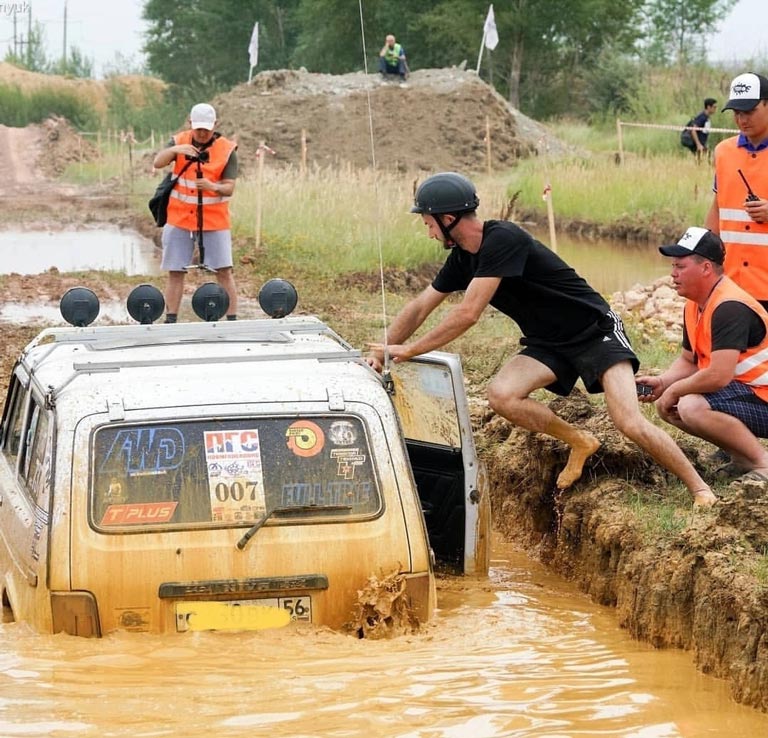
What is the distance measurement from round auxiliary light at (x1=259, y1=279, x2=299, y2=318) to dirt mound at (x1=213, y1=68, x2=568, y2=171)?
27.7 metres

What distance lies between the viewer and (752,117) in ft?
28.1

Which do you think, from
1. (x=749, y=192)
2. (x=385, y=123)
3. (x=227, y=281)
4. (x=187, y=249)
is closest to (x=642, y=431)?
(x=749, y=192)

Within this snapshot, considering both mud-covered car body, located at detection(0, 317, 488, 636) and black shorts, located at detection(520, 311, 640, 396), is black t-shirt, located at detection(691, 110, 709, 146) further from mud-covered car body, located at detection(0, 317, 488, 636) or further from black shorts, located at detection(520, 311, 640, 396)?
mud-covered car body, located at detection(0, 317, 488, 636)

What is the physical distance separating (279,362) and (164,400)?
629 millimetres

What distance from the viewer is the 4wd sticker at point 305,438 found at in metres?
6.32

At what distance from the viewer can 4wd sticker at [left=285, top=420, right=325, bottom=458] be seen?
6320 millimetres

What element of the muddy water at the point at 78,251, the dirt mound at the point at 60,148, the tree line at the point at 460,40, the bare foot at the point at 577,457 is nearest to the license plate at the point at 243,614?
the bare foot at the point at 577,457

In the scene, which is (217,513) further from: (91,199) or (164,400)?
(91,199)

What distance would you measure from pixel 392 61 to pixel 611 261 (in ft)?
65.4

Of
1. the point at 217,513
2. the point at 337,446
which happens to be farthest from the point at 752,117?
the point at 217,513

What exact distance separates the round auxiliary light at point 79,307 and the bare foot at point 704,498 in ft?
10.9

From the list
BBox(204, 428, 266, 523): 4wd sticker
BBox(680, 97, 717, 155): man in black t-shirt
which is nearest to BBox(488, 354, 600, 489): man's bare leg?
BBox(204, 428, 266, 523): 4wd sticker

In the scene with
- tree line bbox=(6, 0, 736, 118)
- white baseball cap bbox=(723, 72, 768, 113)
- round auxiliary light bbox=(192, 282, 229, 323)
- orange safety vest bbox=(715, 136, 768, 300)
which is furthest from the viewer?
tree line bbox=(6, 0, 736, 118)

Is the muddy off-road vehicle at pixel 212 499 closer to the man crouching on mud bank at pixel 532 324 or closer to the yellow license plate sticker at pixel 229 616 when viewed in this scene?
the yellow license plate sticker at pixel 229 616
